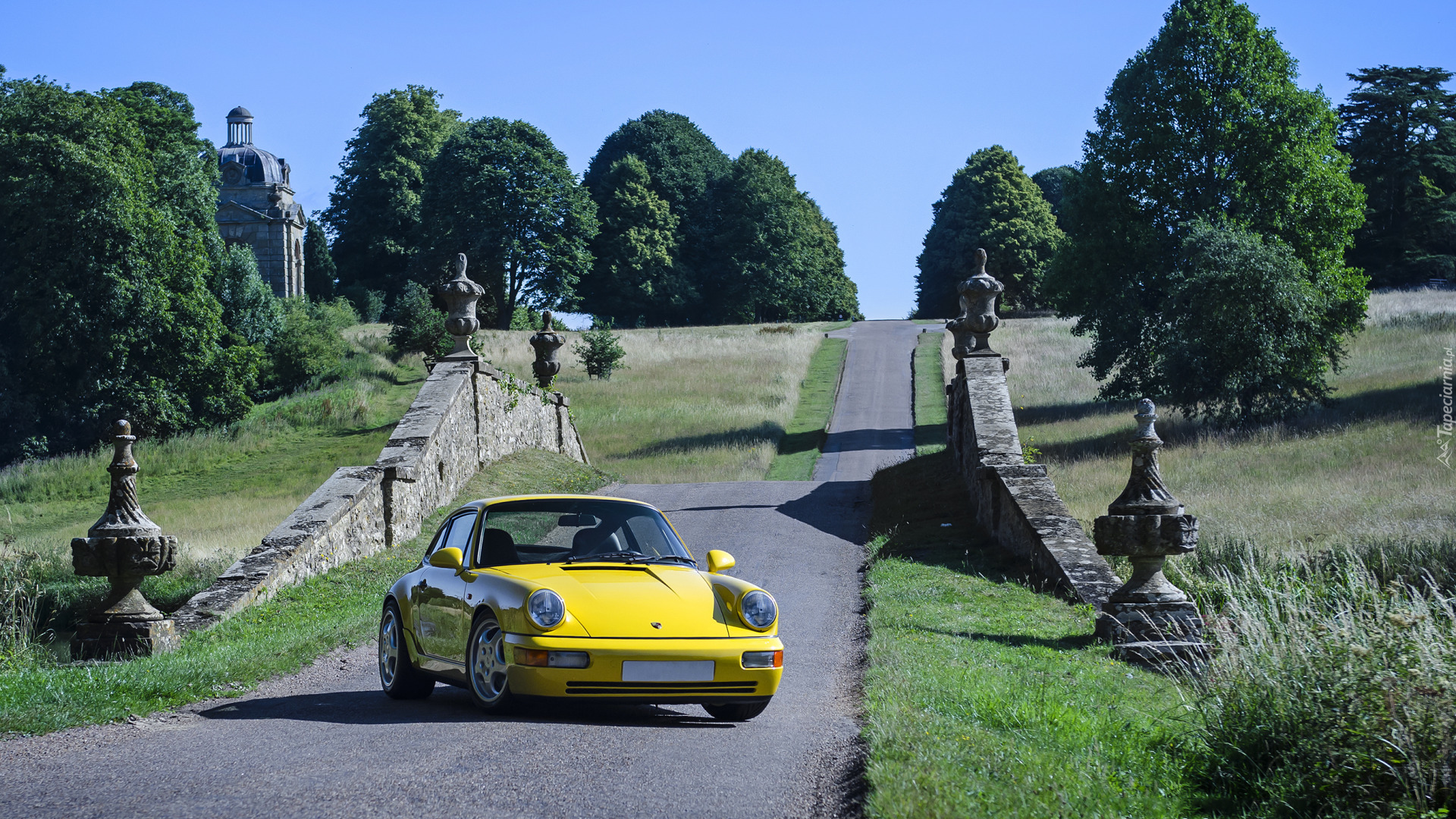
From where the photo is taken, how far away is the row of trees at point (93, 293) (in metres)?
39.2

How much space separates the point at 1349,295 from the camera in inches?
1329

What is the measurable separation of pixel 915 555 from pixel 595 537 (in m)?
8.38

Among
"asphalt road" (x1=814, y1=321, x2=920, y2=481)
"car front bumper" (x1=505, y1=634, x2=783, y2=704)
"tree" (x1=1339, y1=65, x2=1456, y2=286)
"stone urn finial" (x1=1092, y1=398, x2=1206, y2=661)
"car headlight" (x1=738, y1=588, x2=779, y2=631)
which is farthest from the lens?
"tree" (x1=1339, y1=65, x2=1456, y2=286)

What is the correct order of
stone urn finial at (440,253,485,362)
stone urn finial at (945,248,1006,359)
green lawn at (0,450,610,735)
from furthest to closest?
1. stone urn finial at (440,253,485,362)
2. stone urn finial at (945,248,1006,359)
3. green lawn at (0,450,610,735)

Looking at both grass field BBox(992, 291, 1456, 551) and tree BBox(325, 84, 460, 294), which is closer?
grass field BBox(992, 291, 1456, 551)

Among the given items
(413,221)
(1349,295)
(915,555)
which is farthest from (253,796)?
(413,221)

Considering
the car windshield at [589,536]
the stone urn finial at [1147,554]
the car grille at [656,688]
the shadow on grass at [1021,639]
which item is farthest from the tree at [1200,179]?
the car grille at [656,688]

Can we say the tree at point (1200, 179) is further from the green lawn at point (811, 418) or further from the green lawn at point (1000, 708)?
the green lawn at point (1000, 708)

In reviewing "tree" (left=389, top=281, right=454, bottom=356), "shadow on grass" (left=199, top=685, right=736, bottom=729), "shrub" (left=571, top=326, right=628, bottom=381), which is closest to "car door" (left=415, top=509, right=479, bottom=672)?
"shadow on grass" (left=199, top=685, right=736, bottom=729)

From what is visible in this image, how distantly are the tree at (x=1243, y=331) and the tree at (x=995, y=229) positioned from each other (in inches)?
1927

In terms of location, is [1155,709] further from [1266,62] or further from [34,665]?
[1266,62]

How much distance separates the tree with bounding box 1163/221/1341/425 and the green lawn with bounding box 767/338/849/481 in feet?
33.3

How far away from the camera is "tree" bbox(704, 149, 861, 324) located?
7812 cm

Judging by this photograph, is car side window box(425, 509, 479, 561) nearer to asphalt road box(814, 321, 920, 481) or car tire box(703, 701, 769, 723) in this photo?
car tire box(703, 701, 769, 723)
